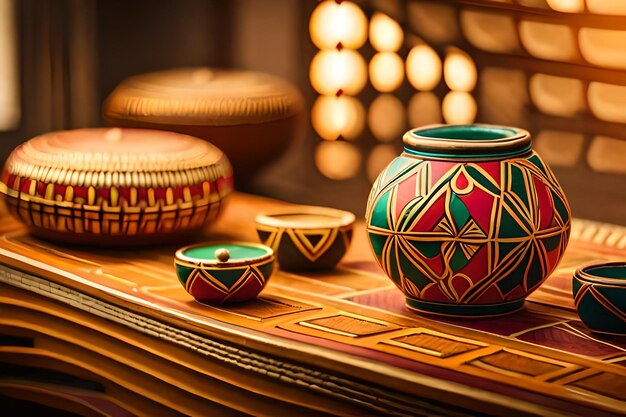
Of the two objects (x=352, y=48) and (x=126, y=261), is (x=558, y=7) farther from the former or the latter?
(x=126, y=261)

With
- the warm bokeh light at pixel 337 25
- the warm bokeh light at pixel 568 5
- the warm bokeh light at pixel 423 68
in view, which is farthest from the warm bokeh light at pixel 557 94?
the warm bokeh light at pixel 337 25

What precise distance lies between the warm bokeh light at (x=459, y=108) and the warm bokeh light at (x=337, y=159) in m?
0.25

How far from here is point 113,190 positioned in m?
1.68

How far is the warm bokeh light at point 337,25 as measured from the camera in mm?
2095

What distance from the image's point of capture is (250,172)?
2088 mm

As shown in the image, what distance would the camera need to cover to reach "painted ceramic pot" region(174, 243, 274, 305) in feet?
4.67

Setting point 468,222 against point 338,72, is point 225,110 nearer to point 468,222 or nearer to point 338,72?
point 338,72

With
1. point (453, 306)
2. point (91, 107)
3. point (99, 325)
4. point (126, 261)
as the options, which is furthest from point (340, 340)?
point (91, 107)

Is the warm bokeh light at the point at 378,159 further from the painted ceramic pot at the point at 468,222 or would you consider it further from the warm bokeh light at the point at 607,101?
the painted ceramic pot at the point at 468,222

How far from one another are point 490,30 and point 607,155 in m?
0.28

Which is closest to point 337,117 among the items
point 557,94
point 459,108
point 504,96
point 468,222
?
point 459,108

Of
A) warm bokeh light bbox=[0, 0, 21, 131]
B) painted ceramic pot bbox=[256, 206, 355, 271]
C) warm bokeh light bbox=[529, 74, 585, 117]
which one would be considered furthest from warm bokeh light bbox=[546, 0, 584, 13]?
warm bokeh light bbox=[0, 0, 21, 131]

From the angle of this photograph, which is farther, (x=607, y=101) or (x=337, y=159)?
(x=337, y=159)

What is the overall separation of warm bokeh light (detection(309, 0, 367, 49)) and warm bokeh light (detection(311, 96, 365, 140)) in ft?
0.34
